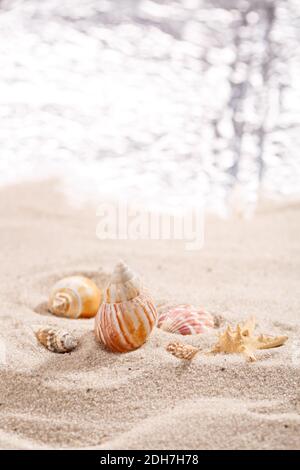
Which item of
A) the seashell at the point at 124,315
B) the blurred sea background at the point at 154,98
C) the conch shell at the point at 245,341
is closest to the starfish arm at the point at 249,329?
the conch shell at the point at 245,341

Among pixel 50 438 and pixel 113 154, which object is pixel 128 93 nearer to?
pixel 113 154

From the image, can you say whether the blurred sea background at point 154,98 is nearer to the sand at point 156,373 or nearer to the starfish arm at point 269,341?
the sand at point 156,373

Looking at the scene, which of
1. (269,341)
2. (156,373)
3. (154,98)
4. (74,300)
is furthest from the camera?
(154,98)

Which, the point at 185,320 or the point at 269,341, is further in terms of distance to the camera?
the point at 185,320

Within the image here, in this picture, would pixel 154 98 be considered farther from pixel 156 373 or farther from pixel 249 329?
pixel 156 373

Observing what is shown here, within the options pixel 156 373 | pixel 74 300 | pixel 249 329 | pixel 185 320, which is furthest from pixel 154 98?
pixel 156 373

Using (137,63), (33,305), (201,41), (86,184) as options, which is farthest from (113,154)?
(33,305)

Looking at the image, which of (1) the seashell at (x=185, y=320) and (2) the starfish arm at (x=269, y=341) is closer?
(2) the starfish arm at (x=269, y=341)

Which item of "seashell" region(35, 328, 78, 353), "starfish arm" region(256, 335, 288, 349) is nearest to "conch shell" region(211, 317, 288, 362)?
"starfish arm" region(256, 335, 288, 349)
